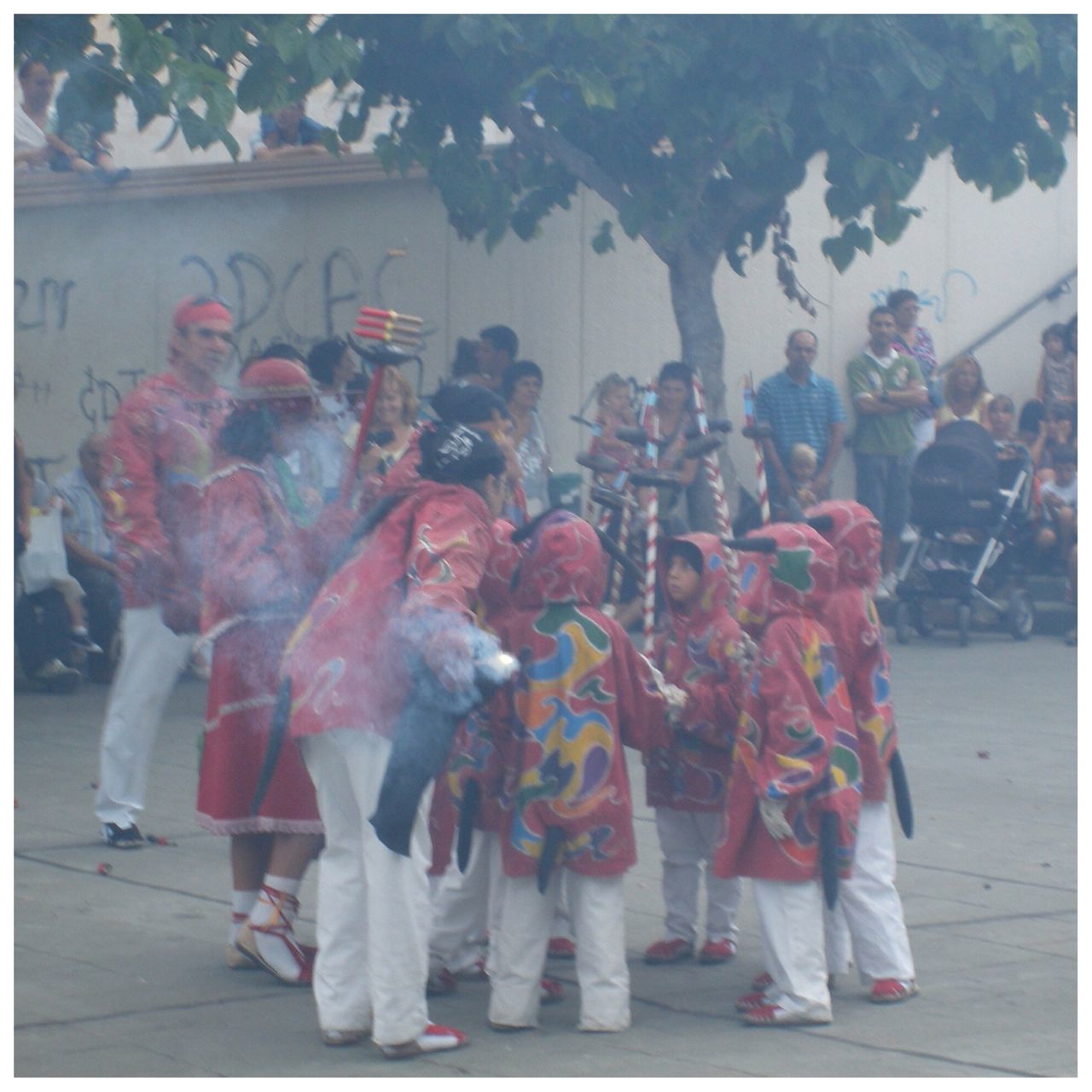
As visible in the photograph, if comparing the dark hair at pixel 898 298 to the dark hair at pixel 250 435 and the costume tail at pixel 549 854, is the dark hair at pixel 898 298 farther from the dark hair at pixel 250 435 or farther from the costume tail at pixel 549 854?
the costume tail at pixel 549 854

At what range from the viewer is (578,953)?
5.08 meters

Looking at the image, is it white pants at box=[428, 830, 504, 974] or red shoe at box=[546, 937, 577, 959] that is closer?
white pants at box=[428, 830, 504, 974]

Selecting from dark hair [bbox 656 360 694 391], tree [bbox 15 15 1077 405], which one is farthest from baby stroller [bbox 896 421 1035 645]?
dark hair [bbox 656 360 694 391]

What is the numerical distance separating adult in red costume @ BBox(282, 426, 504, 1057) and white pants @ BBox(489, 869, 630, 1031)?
0.23 m

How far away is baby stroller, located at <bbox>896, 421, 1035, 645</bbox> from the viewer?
13500 millimetres

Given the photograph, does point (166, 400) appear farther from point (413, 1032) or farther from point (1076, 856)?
point (1076, 856)

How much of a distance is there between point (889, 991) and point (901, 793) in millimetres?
582

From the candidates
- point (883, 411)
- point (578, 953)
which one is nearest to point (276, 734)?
point (578, 953)

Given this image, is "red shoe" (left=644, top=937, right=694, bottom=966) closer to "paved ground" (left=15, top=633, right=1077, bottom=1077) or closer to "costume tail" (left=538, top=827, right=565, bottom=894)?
"paved ground" (left=15, top=633, right=1077, bottom=1077)

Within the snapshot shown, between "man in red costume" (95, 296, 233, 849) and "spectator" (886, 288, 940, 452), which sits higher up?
"spectator" (886, 288, 940, 452)

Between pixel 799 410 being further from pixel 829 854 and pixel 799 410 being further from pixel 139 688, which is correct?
pixel 829 854

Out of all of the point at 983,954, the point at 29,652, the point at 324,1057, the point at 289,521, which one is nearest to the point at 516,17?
the point at 29,652

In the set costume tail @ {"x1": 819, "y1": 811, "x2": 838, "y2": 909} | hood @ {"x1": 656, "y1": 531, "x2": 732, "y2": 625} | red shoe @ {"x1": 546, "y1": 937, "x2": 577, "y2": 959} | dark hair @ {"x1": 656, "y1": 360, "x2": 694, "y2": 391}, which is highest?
dark hair @ {"x1": 656, "y1": 360, "x2": 694, "y2": 391}

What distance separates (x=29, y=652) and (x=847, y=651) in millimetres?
6963
